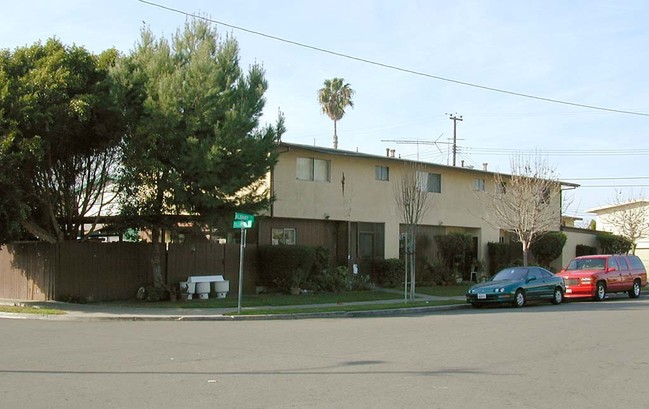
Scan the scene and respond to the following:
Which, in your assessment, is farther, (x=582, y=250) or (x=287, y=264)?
(x=582, y=250)

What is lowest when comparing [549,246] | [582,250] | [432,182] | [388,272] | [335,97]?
[388,272]

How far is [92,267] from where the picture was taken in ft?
77.3

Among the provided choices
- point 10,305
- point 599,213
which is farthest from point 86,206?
point 599,213

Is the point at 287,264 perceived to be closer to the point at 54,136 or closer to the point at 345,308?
the point at 345,308

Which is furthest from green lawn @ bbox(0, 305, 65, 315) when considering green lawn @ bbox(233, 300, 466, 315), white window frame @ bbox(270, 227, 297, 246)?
white window frame @ bbox(270, 227, 297, 246)

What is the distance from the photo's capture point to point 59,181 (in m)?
22.9

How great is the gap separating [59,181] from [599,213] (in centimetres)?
4886

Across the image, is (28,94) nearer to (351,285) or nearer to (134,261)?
(134,261)

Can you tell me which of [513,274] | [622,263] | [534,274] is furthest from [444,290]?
[622,263]

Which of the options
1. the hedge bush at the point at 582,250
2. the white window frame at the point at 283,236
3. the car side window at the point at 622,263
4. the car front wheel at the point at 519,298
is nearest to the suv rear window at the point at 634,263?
the car side window at the point at 622,263

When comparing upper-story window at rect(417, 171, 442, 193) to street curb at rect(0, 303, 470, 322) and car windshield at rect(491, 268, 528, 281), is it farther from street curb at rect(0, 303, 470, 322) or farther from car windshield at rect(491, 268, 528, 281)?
street curb at rect(0, 303, 470, 322)

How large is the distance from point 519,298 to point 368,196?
32.3ft

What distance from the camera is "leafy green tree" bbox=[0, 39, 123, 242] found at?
63.9 feet

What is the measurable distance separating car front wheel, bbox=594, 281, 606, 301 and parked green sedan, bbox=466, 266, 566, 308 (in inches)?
80.9
